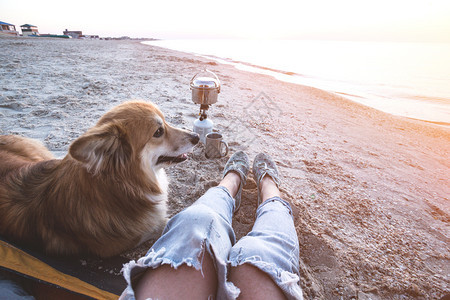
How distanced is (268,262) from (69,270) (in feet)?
4.08

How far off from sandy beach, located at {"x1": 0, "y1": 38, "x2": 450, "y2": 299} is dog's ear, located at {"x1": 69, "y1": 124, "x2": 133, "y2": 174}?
772 mm

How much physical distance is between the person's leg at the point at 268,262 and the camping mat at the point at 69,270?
0.77 metres

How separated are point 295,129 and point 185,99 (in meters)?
2.70

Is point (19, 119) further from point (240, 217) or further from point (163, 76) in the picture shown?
point (163, 76)

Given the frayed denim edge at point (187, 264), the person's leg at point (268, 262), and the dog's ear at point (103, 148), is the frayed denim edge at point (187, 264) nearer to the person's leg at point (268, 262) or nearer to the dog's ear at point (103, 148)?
the person's leg at point (268, 262)

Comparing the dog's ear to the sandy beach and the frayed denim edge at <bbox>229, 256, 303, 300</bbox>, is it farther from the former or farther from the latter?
the frayed denim edge at <bbox>229, 256, 303, 300</bbox>

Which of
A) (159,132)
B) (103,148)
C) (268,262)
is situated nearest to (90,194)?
(103,148)

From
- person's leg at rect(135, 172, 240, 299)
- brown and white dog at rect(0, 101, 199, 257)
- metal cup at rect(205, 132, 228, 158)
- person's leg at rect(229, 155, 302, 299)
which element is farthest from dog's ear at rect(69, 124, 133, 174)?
metal cup at rect(205, 132, 228, 158)

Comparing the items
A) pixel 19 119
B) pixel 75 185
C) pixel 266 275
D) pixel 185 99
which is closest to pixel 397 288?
pixel 266 275

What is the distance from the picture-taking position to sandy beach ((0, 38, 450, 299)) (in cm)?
180

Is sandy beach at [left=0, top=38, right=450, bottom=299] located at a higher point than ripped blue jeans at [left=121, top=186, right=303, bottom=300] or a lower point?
lower

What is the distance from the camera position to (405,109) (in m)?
8.09

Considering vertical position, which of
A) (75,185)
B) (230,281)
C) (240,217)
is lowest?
(240,217)

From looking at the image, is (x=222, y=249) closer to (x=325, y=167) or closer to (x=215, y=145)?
(x=215, y=145)
